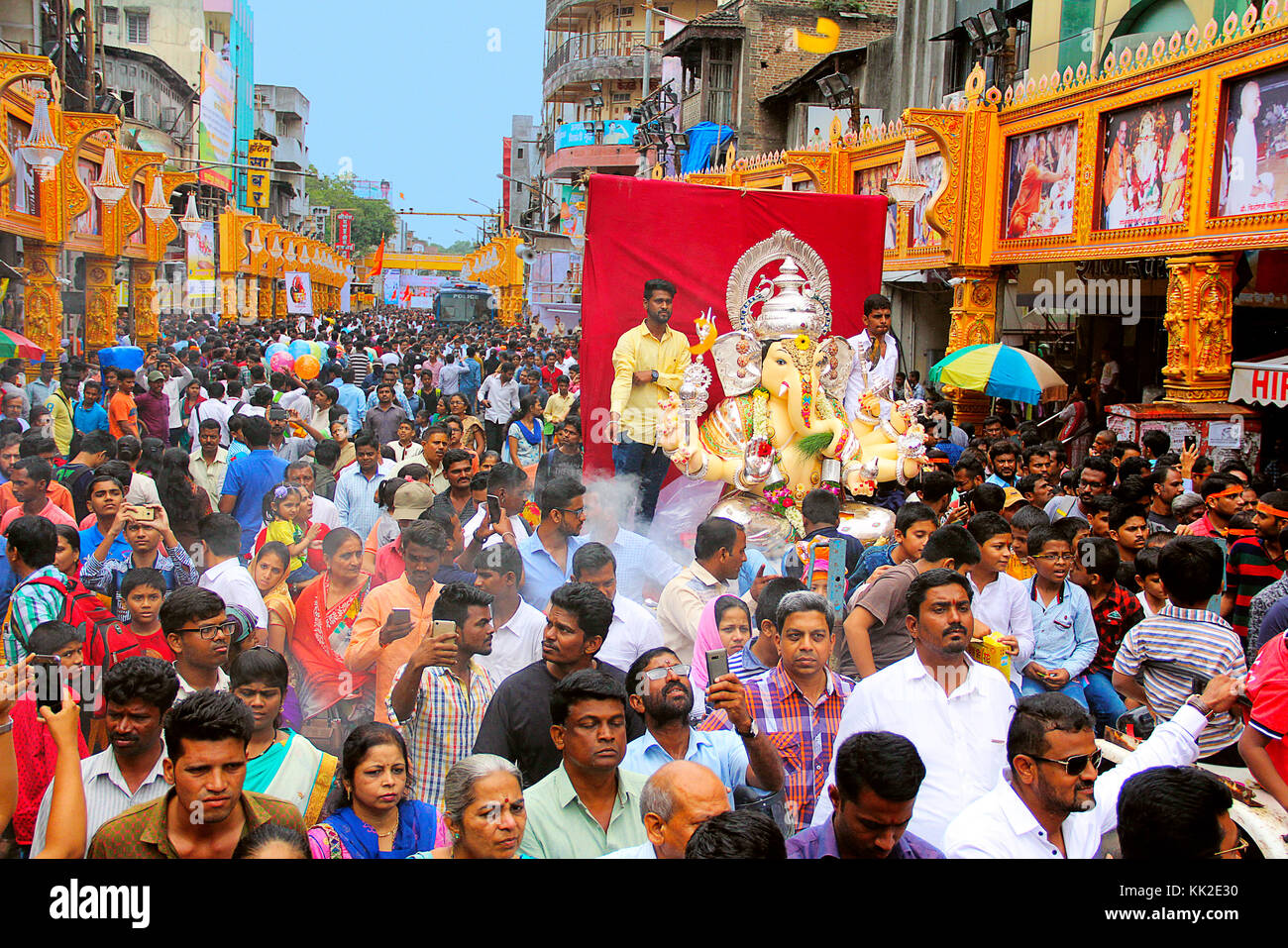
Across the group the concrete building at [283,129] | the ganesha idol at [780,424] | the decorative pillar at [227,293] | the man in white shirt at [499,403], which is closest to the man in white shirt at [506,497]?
the ganesha idol at [780,424]

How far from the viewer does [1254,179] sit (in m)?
10.6

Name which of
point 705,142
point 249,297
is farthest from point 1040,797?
point 249,297

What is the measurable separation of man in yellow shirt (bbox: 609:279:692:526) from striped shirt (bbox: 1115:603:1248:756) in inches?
160

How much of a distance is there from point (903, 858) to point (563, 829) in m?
0.99

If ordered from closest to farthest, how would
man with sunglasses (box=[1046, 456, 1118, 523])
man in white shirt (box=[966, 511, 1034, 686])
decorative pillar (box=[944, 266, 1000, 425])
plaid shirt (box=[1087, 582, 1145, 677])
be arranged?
man in white shirt (box=[966, 511, 1034, 686]) < plaid shirt (box=[1087, 582, 1145, 677]) < man with sunglasses (box=[1046, 456, 1118, 523]) < decorative pillar (box=[944, 266, 1000, 425])

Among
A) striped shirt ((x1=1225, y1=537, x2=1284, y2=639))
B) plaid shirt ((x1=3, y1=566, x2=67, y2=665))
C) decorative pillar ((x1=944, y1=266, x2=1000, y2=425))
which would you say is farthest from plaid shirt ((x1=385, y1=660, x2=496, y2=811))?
decorative pillar ((x1=944, y1=266, x2=1000, y2=425))

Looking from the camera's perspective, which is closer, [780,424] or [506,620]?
[506,620]

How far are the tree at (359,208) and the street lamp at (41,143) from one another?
3987 cm

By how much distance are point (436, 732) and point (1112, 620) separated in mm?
3427

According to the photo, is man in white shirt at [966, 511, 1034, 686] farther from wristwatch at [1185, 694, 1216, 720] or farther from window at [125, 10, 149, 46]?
window at [125, 10, 149, 46]

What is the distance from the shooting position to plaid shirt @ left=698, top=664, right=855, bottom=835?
4.17m

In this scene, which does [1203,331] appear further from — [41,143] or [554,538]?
[41,143]

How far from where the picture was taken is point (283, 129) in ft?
138

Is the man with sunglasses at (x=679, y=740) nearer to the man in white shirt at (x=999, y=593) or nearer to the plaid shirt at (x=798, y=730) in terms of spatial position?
the plaid shirt at (x=798, y=730)
